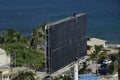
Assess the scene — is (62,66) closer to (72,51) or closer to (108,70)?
(72,51)

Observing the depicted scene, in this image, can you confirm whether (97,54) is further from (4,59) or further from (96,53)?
(4,59)

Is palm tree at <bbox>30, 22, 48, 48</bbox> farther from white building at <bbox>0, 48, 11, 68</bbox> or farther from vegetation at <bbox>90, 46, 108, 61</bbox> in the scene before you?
vegetation at <bbox>90, 46, 108, 61</bbox>

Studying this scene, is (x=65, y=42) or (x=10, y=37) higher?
(x=10, y=37)

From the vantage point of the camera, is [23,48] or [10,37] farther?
[10,37]

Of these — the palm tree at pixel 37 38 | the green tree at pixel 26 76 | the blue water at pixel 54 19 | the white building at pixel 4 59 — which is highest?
the blue water at pixel 54 19

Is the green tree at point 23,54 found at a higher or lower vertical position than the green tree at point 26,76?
higher

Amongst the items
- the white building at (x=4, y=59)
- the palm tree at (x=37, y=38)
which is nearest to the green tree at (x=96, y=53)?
the palm tree at (x=37, y=38)

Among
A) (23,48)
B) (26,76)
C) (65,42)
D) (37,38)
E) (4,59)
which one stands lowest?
(26,76)

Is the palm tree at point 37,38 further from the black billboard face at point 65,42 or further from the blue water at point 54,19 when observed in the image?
the blue water at point 54,19

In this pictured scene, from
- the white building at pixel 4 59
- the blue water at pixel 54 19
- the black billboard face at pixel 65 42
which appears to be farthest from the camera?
the blue water at pixel 54 19

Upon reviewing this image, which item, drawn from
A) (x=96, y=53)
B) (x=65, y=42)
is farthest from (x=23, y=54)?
(x=96, y=53)
